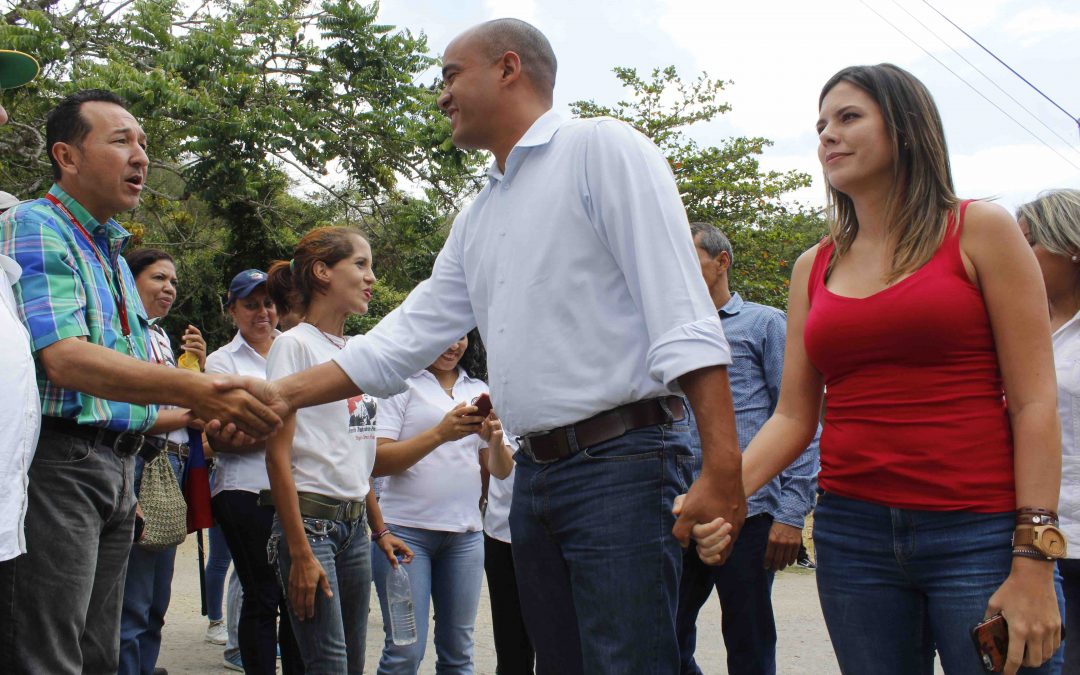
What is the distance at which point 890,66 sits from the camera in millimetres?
2467

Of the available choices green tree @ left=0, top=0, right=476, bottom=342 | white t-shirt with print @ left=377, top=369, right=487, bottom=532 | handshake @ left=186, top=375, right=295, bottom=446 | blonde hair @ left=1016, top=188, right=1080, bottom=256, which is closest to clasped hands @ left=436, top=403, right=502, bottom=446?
white t-shirt with print @ left=377, top=369, right=487, bottom=532

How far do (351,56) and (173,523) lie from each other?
9.25 metres

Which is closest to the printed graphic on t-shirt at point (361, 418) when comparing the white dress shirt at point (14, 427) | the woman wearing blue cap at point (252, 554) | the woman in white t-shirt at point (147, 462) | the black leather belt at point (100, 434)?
the woman wearing blue cap at point (252, 554)

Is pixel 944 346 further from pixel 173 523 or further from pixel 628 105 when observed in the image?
pixel 628 105

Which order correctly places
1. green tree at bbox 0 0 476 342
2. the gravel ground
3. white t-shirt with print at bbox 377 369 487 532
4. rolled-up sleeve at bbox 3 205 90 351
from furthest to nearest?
green tree at bbox 0 0 476 342 < the gravel ground < white t-shirt with print at bbox 377 369 487 532 < rolled-up sleeve at bbox 3 205 90 351

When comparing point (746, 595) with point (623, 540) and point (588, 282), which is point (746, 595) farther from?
point (588, 282)

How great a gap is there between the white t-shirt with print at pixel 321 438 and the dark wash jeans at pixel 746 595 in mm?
1569

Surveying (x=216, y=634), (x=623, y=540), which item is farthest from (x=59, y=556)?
(x=216, y=634)

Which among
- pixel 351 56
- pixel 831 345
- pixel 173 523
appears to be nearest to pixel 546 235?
pixel 831 345

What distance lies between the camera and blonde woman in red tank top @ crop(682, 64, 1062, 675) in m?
2.14

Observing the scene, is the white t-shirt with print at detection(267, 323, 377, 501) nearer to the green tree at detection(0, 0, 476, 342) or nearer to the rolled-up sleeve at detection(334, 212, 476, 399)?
the rolled-up sleeve at detection(334, 212, 476, 399)

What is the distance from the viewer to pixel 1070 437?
3307mm

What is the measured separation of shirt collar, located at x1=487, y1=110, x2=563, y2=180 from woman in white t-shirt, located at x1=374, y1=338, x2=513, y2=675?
6.12ft

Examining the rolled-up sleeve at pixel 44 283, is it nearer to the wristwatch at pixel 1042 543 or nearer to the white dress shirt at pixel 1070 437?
the wristwatch at pixel 1042 543
